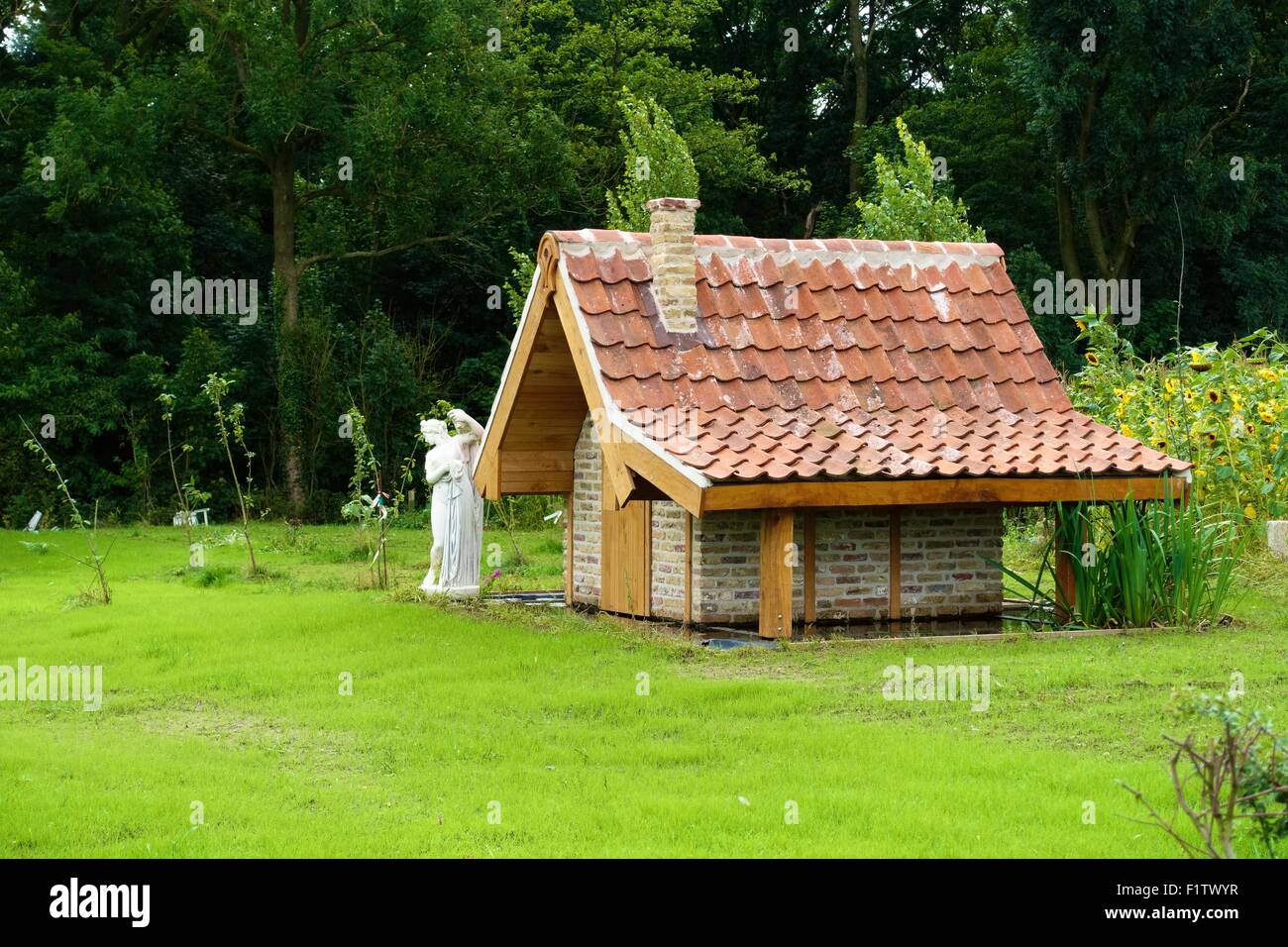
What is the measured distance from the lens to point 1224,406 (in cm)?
1847

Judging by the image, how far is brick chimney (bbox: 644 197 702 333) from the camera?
606 inches

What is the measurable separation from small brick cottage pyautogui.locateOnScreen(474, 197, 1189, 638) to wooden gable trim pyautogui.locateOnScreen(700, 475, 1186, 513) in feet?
0.06

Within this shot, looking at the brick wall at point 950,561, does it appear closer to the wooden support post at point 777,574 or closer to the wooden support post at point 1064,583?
the wooden support post at point 1064,583

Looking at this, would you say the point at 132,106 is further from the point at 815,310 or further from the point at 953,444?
the point at 953,444

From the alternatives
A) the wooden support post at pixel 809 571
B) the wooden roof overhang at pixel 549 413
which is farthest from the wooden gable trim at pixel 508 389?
the wooden support post at pixel 809 571

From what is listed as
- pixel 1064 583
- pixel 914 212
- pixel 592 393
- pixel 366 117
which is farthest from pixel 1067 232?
pixel 592 393

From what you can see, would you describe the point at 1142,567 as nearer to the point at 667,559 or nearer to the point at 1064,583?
the point at 1064,583

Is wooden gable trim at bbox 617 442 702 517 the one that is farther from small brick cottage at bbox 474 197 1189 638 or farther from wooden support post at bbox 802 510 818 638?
wooden support post at bbox 802 510 818 638

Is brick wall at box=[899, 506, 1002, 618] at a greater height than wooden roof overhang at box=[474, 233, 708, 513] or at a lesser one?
lesser

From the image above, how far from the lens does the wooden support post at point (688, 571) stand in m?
14.9

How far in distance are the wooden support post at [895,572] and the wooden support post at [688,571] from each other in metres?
1.93

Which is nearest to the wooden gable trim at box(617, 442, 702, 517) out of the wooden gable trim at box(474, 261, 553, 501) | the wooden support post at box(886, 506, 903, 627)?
the wooden gable trim at box(474, 261, 553, 501)

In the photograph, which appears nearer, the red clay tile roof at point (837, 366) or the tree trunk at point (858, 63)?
the red clay tile roof at point (837, 366)

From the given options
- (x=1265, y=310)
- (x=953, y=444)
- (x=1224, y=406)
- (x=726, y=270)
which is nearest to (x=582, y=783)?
(x=953, y=444)
